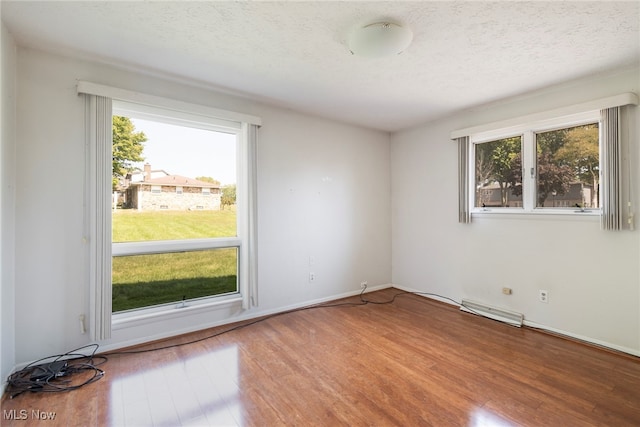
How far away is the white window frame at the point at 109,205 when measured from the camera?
93.6 inches

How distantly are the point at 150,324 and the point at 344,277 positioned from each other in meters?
2.40

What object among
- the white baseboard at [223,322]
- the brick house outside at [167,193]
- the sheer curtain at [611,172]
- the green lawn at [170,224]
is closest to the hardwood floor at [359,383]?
the white baseboard at [223,322]

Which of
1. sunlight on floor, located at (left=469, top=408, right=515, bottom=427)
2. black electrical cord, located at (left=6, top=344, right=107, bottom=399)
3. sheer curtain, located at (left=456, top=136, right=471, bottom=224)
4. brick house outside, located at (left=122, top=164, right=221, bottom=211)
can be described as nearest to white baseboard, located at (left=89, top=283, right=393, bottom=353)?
black electrical cord, located at (left=6, top=344, right=107, bottom=399)

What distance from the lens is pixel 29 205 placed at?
2.19m

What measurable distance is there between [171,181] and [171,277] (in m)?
0.97

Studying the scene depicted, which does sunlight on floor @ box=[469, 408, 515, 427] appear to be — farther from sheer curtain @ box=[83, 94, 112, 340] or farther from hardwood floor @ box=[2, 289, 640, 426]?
sheer curtain @ box=[83, 94, 112, 340]

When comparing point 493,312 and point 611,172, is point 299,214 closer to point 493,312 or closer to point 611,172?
point 493,312

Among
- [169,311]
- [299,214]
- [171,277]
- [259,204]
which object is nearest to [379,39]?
[259,204]

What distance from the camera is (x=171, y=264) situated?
2.88 metres

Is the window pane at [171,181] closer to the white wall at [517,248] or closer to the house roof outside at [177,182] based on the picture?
the house roof outside at [177,182]

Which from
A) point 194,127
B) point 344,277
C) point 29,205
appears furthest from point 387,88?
point 29,205

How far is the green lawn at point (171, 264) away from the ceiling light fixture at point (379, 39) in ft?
7.03

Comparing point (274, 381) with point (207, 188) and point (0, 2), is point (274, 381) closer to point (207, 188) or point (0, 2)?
point (207, 188)

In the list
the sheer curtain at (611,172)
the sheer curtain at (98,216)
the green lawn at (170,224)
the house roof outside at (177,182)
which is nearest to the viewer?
the sheer curtain at (98,216)
